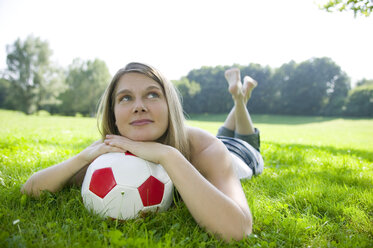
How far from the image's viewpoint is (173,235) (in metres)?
1.58

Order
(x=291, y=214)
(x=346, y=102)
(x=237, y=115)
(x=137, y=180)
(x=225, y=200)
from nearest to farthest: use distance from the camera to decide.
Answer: (x=225, y=200) → (x=137, y=180) → (x=291, y=214) → (x=237, y=115) → (x=346, y=102)

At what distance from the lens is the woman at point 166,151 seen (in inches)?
61.2

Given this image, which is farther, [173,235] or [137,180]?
[137,180]

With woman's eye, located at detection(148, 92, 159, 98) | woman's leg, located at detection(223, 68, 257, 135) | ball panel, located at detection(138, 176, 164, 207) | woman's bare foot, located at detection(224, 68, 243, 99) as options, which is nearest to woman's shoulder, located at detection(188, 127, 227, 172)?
ball panel, located at detection(138, 176, 164, 207)

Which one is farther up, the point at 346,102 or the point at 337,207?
the point at 346,102

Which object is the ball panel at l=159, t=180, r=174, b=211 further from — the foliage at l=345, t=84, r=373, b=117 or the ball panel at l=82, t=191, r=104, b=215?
the foliage at l=345, t=84, r=373, b=117

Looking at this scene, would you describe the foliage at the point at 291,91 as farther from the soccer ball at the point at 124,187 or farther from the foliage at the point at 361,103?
the soccer ball at the point at 124,187

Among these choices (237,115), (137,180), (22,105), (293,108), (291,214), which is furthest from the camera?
(293,108)

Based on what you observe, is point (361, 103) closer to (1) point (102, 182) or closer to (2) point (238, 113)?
(2) point (238, 113)

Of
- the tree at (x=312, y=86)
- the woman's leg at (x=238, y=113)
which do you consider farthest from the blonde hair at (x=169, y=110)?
the tree at (x=312, y=86)

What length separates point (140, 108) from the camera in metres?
1.83

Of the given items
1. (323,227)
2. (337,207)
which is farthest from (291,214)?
(337,207)

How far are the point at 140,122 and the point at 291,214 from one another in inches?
62.3

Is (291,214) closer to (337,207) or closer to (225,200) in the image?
(337,207)
